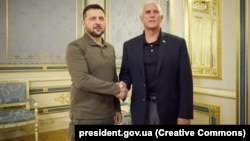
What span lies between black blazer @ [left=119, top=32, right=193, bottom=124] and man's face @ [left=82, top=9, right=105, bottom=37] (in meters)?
0.28

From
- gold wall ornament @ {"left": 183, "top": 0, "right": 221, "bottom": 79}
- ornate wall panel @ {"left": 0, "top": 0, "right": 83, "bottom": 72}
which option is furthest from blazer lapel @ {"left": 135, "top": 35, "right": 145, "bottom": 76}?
ornate wall panel @ {"left": 0, "top": 0, "right": 83, "bottom": 72}

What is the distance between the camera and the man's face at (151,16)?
1.35m

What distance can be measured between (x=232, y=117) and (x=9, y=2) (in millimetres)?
2652

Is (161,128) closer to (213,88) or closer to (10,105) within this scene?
(213,88)

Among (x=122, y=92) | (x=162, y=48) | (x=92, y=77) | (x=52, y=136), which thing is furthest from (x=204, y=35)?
(x=52, y=136)

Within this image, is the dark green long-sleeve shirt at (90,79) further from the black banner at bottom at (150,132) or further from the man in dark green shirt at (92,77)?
the black banner at bottom at (150,132)

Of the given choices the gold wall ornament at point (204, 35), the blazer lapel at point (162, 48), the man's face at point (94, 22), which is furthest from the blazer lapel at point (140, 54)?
the gold wall ornament at point (204, 35)

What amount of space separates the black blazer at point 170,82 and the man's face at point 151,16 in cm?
9

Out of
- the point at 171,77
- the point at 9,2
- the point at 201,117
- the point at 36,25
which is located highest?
the point at 9,2

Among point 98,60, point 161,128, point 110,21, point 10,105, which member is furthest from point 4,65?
point 161,128

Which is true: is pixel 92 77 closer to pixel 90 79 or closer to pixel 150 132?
pixel 90 79

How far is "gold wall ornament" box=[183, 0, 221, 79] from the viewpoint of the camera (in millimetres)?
2021

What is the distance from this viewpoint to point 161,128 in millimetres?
1001

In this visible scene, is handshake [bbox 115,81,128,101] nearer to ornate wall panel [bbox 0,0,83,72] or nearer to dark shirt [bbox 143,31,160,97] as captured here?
dark shirt [bbox 143,31,160,97]
